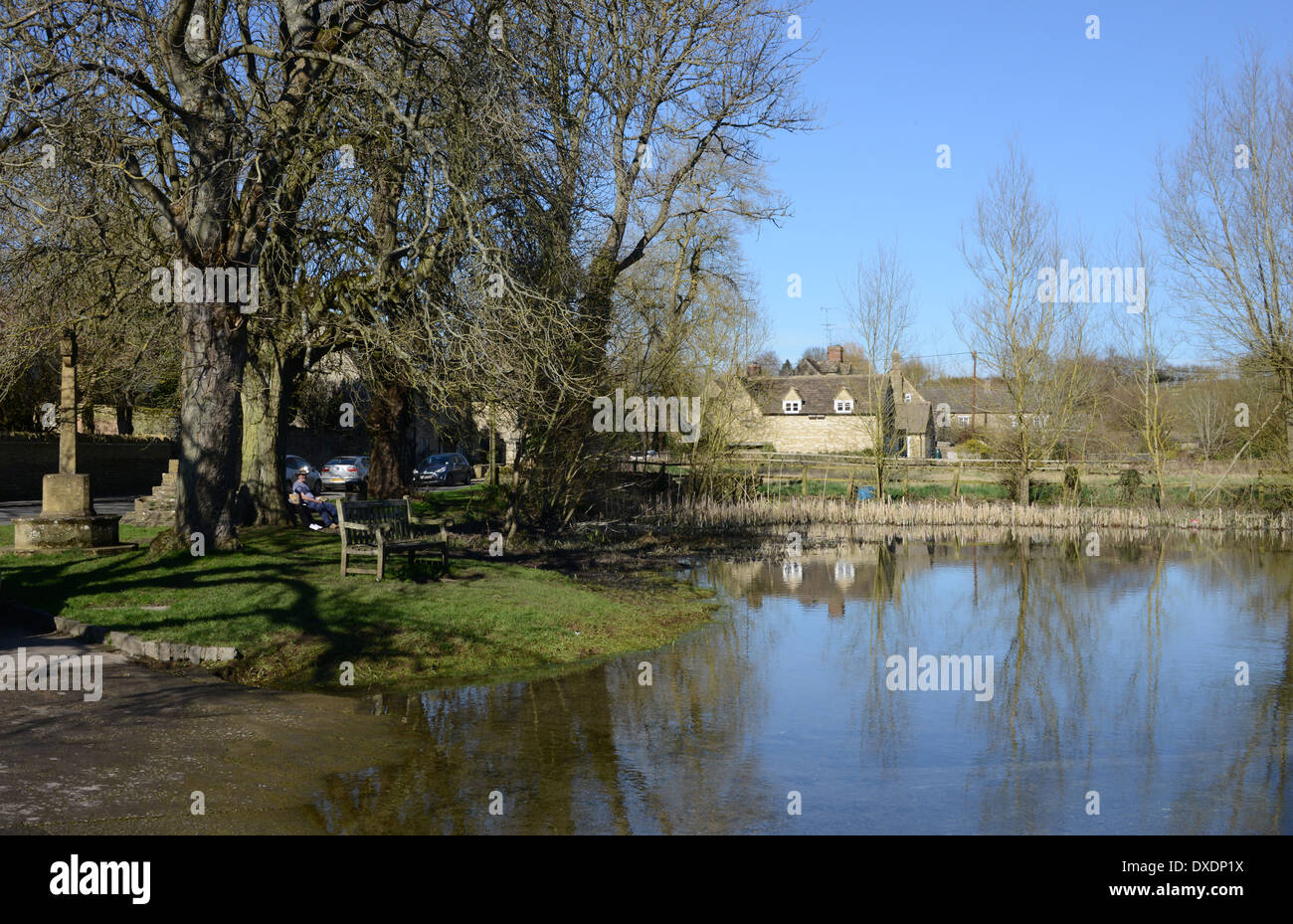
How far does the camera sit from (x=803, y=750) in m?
8.75

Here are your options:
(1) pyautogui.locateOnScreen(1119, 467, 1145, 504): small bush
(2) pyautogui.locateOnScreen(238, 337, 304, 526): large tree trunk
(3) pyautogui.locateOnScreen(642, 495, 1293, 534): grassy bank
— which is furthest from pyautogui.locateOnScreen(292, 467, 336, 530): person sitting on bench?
(1) pyautogui.locateOnScreen(1119, 467, 1145, 504): small bush

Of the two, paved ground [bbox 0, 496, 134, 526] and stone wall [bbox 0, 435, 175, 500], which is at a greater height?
stone wall [bbox 0, 435, 175, 500]

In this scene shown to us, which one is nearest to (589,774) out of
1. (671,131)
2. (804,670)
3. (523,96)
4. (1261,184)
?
(804,670)

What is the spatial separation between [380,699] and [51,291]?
411 inches

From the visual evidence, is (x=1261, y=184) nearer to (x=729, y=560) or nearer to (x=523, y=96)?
(x=729, y=560)

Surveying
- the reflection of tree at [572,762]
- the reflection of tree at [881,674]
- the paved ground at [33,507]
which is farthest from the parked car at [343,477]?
the reflection of tree at [572,762]
